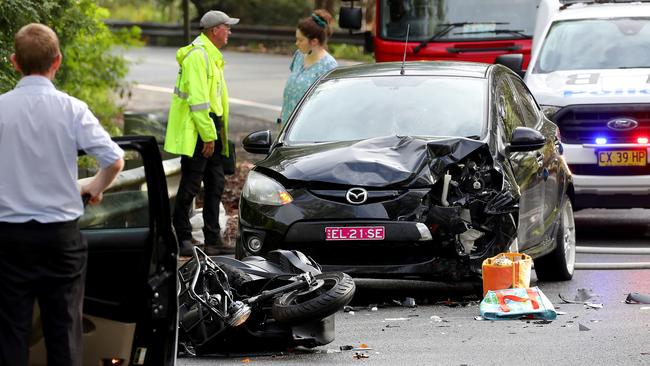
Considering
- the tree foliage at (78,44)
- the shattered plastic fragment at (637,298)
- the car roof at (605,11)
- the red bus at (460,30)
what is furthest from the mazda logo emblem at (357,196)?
the red bus at (460,30)

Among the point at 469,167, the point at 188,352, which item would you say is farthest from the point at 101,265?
the point at 469,167

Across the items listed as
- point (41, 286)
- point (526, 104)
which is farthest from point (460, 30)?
point (41, 286)

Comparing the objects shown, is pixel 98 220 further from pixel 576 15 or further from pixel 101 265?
pixel 576 15

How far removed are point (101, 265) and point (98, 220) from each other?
1.31 ft

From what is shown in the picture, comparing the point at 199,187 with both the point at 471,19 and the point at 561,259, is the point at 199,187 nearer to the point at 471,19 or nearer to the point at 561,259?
the point at 561,259

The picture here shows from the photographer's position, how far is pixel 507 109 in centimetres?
1061

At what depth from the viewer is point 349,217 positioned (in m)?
9.32

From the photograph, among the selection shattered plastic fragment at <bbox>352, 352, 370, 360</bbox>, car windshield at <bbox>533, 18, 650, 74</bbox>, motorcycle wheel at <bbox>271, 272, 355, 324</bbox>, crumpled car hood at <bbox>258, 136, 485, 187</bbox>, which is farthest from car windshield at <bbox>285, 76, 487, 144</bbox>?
car windshield at <bbox>533, 18, 650, 74</bbox>

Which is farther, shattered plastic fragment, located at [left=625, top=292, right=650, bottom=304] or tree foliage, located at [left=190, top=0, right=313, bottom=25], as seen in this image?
tree foliage, located at [left=190, top=0, right=313, bottom=25]

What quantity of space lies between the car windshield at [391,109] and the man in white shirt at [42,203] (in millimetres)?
4589

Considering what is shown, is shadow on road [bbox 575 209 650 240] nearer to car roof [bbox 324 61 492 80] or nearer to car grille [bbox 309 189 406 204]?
car roof [bbox 324 61 492 80]

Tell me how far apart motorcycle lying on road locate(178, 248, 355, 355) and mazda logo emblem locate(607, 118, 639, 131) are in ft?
18.7

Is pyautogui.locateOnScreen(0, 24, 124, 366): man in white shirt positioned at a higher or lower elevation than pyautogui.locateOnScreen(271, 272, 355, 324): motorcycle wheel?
higher

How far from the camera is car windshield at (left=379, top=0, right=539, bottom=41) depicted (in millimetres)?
18188
